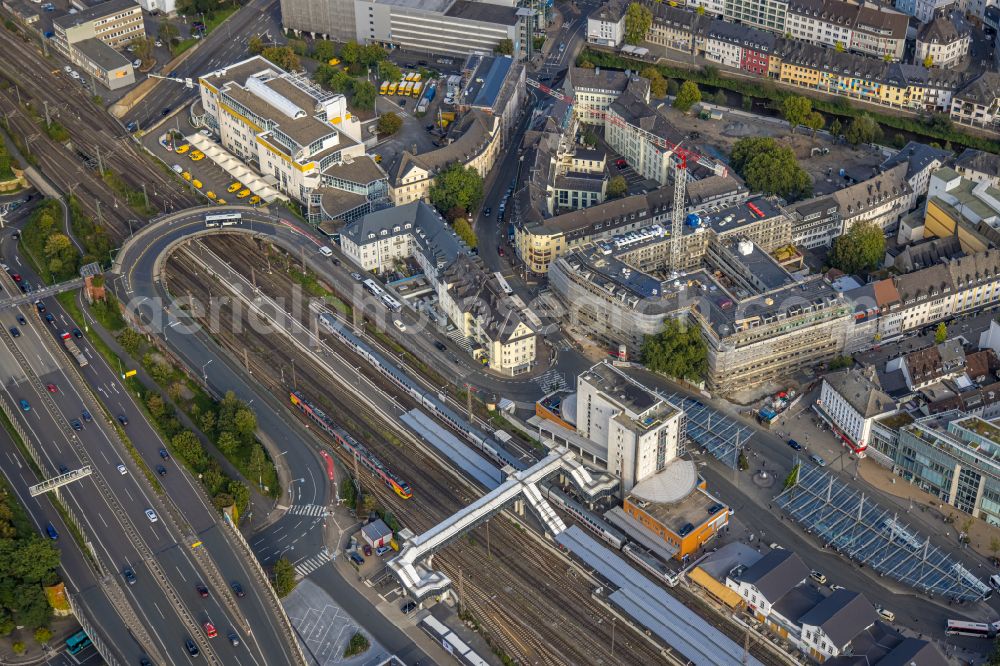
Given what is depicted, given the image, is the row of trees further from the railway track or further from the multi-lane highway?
the railway track

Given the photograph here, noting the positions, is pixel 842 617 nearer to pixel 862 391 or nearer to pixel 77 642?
pixel 862 391

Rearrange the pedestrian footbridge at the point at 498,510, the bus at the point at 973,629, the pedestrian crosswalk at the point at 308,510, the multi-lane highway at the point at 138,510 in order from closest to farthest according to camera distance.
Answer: the multi-lane highway at the point at 138,510
the bus at the point at 973,629
the pedestrian footbridge at the point at 498,510
the pedestrian crosswalk at the point at 308,510

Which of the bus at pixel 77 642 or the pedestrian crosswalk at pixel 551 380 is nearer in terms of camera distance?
the bus at pixel 77 642

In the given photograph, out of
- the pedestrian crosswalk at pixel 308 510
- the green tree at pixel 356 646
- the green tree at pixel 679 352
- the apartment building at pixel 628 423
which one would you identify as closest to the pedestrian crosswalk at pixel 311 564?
the pedestrian crosswalk at pixel 308 510

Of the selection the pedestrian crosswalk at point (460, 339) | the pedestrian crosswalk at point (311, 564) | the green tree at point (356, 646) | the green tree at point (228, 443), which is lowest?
the green tree at point (356, 646)

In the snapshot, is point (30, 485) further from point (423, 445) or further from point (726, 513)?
point (726, 513)

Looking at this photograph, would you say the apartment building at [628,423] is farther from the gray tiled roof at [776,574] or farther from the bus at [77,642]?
the bus at [77,642]
